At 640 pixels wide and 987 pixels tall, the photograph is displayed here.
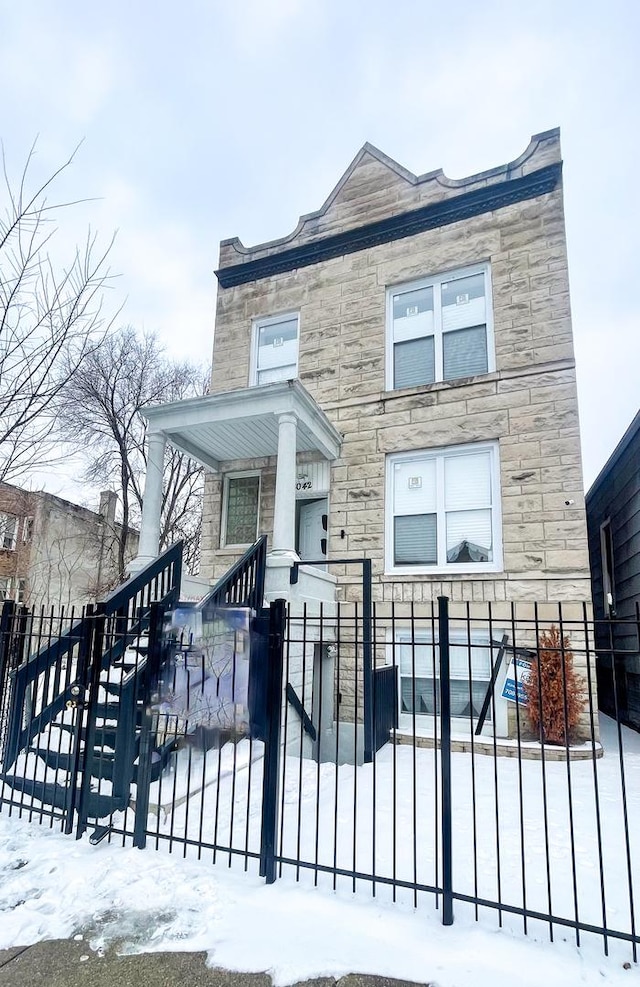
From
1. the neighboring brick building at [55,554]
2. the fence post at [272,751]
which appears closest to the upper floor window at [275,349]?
the fence post at [272,751]

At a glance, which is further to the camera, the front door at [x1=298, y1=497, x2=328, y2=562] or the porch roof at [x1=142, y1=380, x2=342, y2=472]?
the front door at [x1=298, y1=497, x2=328, y2=562]

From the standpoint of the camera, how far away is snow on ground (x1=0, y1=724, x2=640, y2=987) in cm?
248

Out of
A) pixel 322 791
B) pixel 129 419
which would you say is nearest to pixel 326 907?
pixel 322 791

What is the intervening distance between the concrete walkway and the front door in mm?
6472

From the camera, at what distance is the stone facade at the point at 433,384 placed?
24.1 feet

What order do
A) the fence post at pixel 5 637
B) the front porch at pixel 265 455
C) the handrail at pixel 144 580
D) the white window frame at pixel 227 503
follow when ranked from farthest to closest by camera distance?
the white window frame at pixel 227 503
the front porch at pixel 265 455
the handrail at pixel 144 580
the fence post at pixel 5 637

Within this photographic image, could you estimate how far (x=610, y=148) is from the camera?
9734 millimetres

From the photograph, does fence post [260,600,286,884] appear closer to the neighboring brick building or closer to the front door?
the front door

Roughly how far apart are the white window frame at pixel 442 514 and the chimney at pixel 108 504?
12806mm

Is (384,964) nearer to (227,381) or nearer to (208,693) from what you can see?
(208,693)

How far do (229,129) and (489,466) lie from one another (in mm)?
6499

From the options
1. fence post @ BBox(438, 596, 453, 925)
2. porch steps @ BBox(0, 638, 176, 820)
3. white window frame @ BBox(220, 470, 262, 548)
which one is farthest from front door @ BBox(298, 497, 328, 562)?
fence post @ BBox(438, 596, 453, 925)

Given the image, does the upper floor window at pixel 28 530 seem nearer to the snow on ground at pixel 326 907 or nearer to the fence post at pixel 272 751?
the snow on ground at pixel 326 907

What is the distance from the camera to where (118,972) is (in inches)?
97.0
